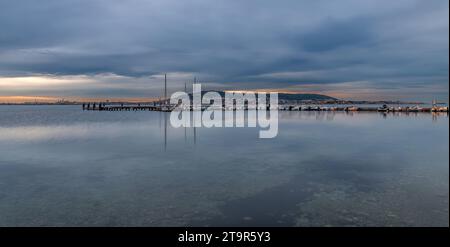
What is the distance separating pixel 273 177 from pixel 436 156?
32.0 ft

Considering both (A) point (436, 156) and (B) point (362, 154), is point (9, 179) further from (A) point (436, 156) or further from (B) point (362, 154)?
(A) point (436, 156)

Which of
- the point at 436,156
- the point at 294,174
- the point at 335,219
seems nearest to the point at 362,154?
the point at 436,156

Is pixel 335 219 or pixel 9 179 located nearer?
pixel 335 219

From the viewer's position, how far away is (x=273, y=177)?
1102cm

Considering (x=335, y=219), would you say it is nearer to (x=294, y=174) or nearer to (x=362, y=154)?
(x=294, y=174)

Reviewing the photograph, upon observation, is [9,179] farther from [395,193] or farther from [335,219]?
[395,193]

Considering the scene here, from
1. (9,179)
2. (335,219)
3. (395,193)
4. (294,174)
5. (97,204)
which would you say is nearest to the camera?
(335,219)

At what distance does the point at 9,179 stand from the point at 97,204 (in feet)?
15.9
